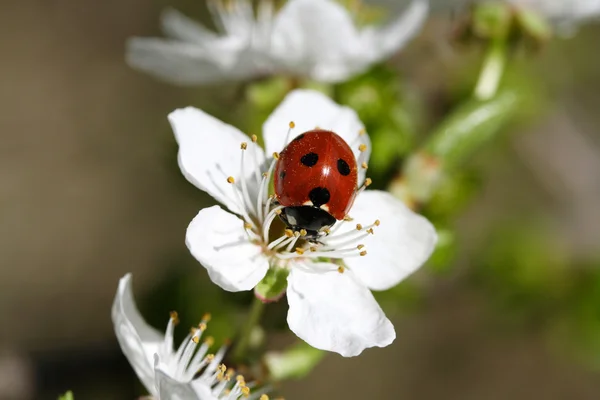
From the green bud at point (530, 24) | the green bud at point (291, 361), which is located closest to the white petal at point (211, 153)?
the green bud at point (291, 361)

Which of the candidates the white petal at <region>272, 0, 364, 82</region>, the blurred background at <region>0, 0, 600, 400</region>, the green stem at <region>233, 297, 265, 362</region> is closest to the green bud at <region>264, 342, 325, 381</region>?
the green stem at <region>233, 297, 265, 362</region>

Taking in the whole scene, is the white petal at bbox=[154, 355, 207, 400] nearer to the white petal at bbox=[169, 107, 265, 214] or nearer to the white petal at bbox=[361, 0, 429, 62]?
the white petal at bbox=[169, 107, 265, 214]

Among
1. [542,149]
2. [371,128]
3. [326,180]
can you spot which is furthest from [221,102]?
[542,149]

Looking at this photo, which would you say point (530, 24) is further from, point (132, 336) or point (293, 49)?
point (132, 336)

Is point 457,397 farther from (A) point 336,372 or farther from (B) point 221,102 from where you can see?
(B) point 221,102

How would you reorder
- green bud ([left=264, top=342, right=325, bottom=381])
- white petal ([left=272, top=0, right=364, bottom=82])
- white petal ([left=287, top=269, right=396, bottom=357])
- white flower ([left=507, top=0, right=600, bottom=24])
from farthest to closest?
white flower ([left=507, top=0, right=600, bottom=24]) < white petal ([left=272, top=0, right=364, bottom=82]) < green bud ([left=264, top=342, right=325, bottom=381]) < white petal ([left=287, top=269, right=396, bottom=357])
